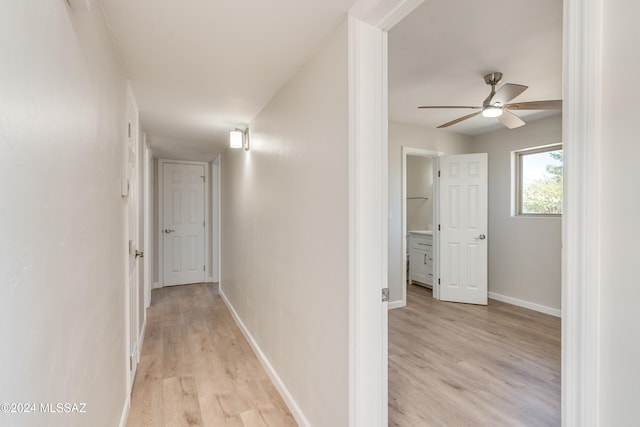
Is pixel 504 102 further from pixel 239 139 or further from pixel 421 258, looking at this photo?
pixel 421 258

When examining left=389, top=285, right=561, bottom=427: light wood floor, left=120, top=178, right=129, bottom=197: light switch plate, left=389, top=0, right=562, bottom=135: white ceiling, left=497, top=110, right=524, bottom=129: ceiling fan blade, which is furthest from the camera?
left=497, top=110, right=524, bottom=129: ceiling fan blade

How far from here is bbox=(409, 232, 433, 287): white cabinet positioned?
503cm

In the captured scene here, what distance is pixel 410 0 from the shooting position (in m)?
1.19

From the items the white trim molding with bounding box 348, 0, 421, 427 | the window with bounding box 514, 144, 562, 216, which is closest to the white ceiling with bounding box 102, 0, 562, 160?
the white trim molding with bounding box 348, 0, 421, 427

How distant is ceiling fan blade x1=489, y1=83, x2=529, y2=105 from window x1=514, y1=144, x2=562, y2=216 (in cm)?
176

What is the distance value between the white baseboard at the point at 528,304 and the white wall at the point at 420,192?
1804mm

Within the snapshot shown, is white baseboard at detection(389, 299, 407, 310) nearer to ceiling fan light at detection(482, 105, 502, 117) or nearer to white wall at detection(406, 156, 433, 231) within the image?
white wall at detection(406, 156, 433, 231)

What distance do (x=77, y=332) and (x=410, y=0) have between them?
5.57 feet

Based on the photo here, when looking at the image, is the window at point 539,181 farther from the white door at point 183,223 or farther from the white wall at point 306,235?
the white door at point 183,223

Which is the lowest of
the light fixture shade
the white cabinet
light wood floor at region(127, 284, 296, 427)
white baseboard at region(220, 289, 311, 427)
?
light wood floor at region(127, 284, 296, 427)

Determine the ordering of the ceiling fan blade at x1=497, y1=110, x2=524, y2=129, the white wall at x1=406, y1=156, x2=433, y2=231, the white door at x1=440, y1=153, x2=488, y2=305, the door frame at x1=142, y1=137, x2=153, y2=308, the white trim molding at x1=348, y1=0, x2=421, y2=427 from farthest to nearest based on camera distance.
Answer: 1. the white wall at x1=406, y1=156, x2=433, y2=231
2. the white door at x1=440, y1=153, x2=488, y2=305
3. the door frame at x1=142, y1=137, x2=153, y2=308
4. the ceiling fan blade at x1=497, y1=110, x2=524, y2=129
5. the white trim molding at x1=348, y1=0, x2=421, y2=427

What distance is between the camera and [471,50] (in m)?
2.17

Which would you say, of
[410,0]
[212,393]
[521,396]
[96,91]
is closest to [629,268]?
[410,0]

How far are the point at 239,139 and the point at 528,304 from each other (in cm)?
415
